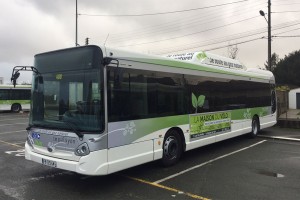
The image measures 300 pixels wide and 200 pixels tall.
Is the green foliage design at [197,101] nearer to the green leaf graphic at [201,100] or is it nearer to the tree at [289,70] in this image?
the green leaf graphic at [201,100]

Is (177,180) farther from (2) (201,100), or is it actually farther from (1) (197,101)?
(2) (201,100)

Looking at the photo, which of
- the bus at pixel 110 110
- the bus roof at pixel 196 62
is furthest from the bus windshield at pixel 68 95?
the bus roof at pixel 196 62

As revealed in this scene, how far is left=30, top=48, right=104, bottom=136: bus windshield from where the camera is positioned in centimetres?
656

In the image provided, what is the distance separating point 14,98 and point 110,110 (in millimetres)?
31558

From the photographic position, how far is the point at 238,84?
12695mm

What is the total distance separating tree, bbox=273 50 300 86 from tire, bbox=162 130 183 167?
175 feet

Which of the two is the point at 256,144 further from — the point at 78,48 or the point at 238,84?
the point at 78,48

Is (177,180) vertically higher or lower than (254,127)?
lower

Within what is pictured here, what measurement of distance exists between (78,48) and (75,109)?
1256 mm

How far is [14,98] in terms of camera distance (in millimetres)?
35281

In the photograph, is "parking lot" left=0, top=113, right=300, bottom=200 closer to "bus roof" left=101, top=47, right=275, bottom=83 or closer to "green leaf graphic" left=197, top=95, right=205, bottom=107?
"green leaf graphic" left=197, top=95, right=205, bottom=107

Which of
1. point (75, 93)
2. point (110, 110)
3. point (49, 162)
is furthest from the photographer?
point (49, 162)

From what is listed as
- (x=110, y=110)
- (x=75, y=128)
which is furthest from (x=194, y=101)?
(x=75, y=128)

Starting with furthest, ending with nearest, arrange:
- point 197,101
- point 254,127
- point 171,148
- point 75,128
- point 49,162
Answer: point 254,127
point 197,101
point 171,148
point 49,162
point 75,128
